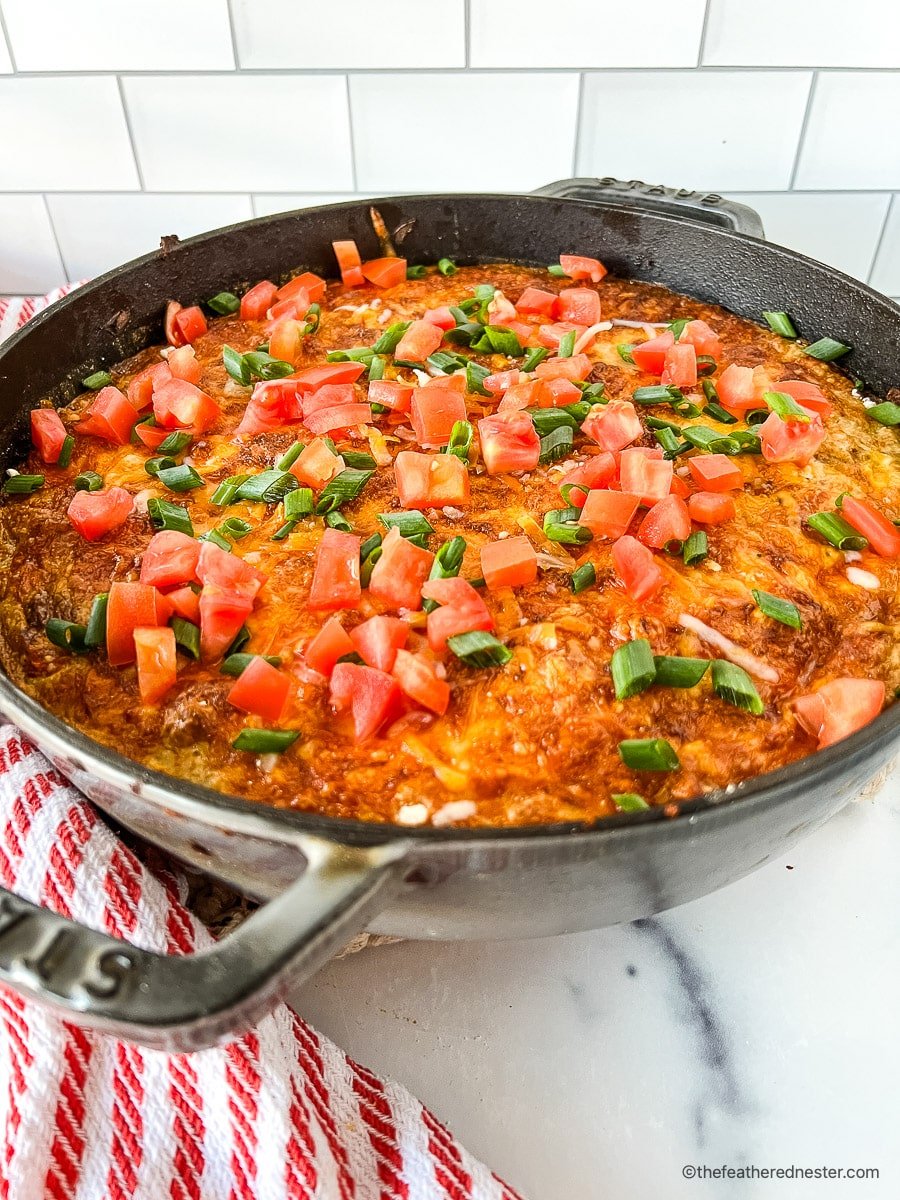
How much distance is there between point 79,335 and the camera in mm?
2084

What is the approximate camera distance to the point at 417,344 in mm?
2125

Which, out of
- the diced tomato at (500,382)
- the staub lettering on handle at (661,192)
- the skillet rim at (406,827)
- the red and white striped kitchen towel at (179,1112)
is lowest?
the red and white striped kitchen towel at (179,1112)

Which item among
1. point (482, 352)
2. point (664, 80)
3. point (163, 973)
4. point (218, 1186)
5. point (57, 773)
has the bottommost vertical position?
point (218, 1186)

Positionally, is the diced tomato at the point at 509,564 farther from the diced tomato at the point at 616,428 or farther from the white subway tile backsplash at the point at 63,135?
the white subway tile backsplash at the point at 63,135

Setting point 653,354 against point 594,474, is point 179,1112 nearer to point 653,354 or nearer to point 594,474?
point 594,474

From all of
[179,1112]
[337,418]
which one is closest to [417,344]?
[337,418]

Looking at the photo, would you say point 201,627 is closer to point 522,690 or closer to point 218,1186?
point 522,690

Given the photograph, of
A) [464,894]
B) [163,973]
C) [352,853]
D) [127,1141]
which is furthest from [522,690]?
[127,1141]

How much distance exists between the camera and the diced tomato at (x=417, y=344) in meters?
2.12

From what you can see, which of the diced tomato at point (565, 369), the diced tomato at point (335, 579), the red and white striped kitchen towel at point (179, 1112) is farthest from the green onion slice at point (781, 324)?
the red and white striped kitchen towel at point (179, 1112)

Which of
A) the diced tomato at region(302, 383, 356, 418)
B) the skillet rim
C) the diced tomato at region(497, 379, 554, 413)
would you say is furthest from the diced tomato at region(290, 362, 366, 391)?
the skillet rim

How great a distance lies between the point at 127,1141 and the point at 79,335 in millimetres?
1598

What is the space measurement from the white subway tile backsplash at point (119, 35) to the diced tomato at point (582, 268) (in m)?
1.09

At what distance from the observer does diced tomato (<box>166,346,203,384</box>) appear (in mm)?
2061
